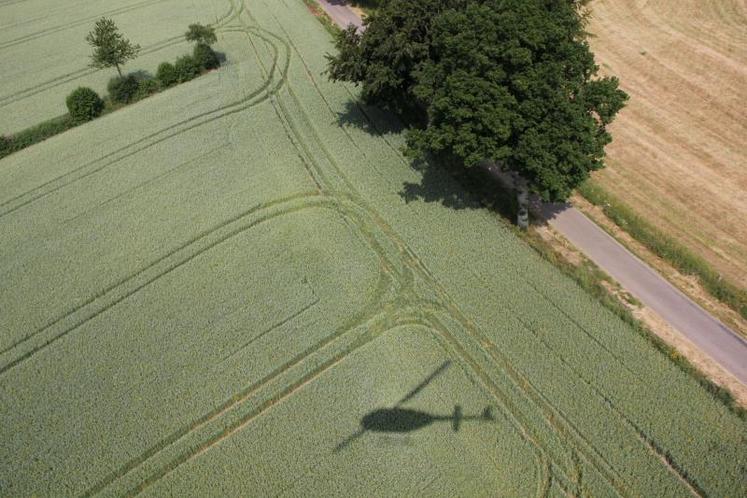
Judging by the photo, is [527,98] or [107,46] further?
[107,46]

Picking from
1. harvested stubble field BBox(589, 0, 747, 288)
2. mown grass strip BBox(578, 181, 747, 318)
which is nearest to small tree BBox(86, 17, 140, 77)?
mown grass strip BBox(578, 181, 747, 318)

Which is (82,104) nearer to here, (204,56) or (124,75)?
(124,75)

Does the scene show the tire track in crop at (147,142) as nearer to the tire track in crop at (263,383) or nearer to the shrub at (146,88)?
the shrub at (146,88)

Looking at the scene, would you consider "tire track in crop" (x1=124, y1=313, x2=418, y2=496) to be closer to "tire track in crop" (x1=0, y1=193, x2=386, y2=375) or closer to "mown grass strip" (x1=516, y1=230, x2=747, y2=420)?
"mown grass strip" (x1=516, y1=230, x2=747, y2=420)

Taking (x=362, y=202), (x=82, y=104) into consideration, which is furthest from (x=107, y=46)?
(x=362, y=202)

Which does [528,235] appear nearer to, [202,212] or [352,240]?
[352,240]

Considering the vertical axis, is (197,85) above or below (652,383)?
above

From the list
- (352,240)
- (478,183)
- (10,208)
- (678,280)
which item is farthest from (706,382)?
(10,208)

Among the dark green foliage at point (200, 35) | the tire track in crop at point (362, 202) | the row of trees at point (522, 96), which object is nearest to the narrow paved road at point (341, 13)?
the dark green foliage at point (200, 35)
